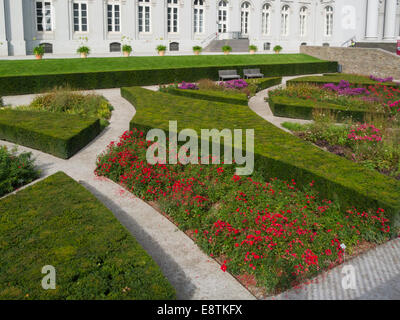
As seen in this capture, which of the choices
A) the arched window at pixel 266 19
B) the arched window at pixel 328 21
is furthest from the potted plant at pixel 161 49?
the arched window at pixel 328 21

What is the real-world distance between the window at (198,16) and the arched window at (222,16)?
72.5 inches

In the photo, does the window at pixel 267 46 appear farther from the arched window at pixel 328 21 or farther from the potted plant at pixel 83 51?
the potted plant at pixel 83 51

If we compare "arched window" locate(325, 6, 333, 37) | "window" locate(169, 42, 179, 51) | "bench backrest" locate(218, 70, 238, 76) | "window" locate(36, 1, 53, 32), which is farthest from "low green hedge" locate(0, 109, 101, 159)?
"arched window" locate(325, 6, 333, 37)

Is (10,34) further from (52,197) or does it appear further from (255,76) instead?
(52,197)

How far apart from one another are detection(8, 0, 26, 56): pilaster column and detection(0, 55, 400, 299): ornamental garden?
16.7 m

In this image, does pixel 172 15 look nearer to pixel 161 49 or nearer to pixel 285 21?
pixel 161 49

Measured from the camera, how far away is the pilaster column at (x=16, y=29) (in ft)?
→ 88.4

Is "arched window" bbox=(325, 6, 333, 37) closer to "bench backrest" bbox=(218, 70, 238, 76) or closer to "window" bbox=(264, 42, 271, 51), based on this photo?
"window" bbox=(264, 42, 271, 51)

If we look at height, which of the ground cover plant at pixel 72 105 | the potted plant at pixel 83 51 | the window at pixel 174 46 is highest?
the window at pixel 174 46

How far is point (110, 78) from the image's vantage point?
19.9m

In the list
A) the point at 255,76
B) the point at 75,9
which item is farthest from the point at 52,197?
the point at 75,9

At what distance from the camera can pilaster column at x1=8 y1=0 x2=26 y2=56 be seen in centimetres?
2694

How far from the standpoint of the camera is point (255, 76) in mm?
23781

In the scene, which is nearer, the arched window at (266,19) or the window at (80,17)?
the window at (80,17)
